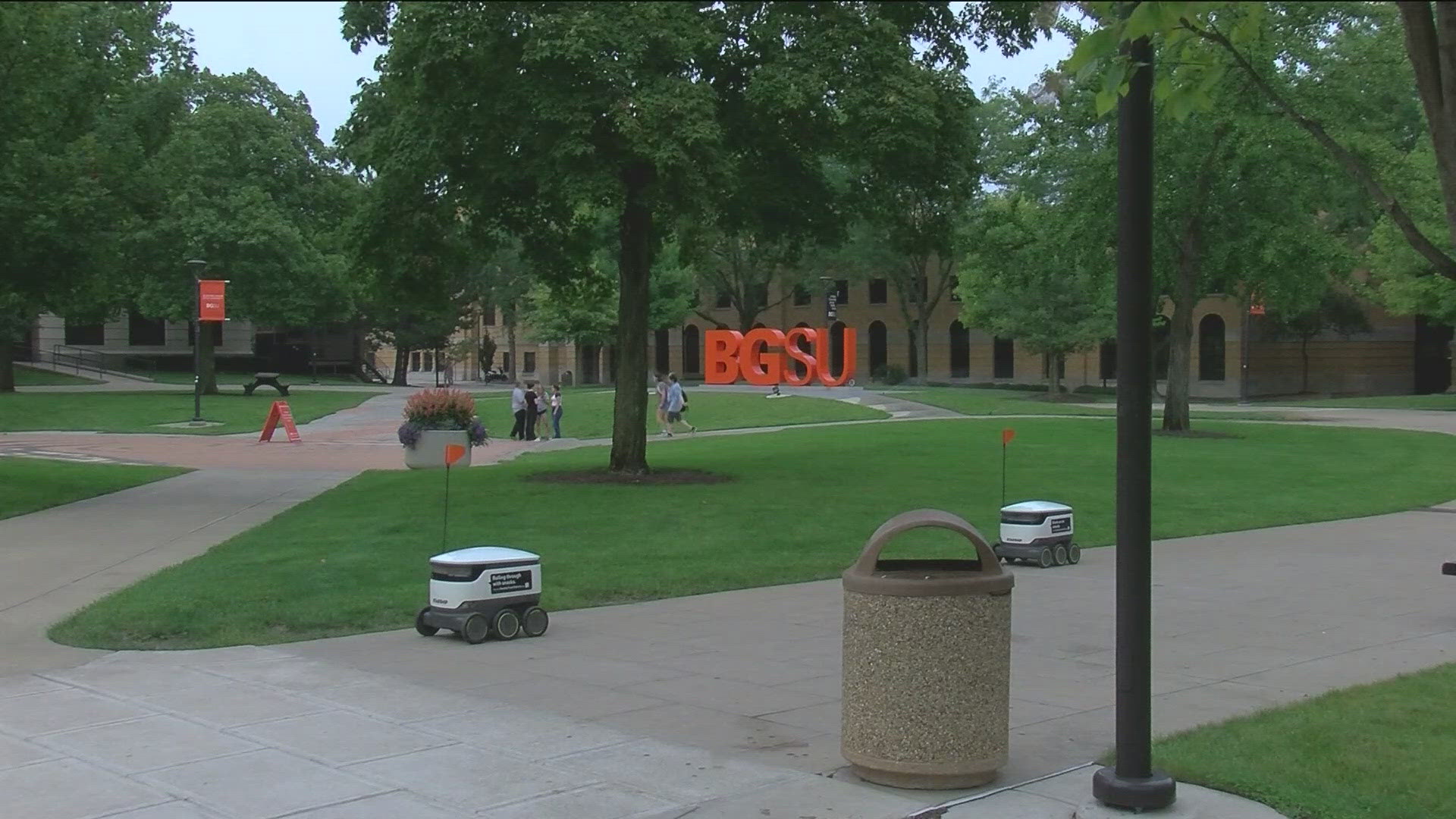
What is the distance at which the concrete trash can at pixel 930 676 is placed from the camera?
20.3 feet

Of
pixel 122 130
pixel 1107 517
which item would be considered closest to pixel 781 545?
pixel 1107 517

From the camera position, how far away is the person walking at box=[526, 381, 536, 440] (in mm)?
35438

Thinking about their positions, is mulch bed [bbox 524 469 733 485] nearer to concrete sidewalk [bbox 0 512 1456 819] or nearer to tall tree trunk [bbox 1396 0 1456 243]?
concrete sidewalk [bbox 0 512 1456 819]

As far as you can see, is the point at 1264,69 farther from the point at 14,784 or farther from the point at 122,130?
the point at 14,784

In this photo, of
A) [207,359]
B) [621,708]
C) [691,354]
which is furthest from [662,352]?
[621,708]

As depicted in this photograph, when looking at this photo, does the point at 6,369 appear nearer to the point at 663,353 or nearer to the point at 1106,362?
the point at 663,353

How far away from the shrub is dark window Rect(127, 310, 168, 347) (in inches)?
2042

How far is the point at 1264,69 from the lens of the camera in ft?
83.9

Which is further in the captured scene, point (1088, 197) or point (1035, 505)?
point (1088, 197)

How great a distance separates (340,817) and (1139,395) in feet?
12.9

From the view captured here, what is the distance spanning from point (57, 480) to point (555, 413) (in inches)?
605

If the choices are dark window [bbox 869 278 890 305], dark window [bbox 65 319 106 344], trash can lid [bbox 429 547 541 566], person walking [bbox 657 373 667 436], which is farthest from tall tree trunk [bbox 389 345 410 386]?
trash can lid [bbox 429 547 541 566]

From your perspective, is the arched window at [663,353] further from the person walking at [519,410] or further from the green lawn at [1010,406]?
the person walking at [519,410]

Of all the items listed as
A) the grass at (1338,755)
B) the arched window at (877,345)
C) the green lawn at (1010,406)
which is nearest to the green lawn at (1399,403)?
the green lawn at (1010,406)
